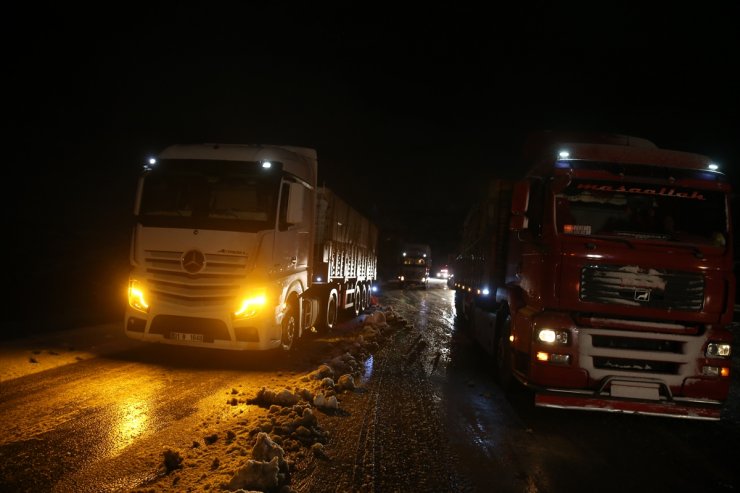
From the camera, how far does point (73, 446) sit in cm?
401

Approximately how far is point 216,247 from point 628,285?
5.55 metres

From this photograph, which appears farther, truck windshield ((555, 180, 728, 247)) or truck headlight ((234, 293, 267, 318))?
truck headlight ((234, 293, 267, 318))

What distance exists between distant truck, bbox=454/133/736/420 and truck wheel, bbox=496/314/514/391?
2.04ft

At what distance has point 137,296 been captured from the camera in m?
7.14

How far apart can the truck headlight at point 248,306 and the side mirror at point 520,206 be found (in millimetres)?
3848

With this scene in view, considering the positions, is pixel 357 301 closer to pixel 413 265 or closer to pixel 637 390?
pixel 637 390

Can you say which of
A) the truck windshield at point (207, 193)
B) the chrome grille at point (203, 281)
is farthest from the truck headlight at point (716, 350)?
the chrome grille at point (203, 281)

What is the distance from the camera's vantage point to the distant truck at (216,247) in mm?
6941

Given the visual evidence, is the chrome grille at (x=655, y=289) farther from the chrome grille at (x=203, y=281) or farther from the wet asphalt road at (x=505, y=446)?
the chrome grille at (x=203, y=281)

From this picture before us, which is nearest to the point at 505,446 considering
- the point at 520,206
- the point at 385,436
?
the point at 385,436

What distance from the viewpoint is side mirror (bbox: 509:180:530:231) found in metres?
6.10

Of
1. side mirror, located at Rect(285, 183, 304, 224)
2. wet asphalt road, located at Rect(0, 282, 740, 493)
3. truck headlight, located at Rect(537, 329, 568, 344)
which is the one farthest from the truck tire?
truck headlight, located at Rect(537, 329, 568, 344)

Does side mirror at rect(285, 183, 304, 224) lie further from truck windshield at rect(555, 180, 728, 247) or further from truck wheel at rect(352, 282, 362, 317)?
truck wheel at rect(352, 282, 362, 317)

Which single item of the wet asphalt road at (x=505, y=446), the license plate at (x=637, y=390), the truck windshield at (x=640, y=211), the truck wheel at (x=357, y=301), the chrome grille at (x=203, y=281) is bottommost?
the wet asphalt road at (x=505, y=446)
